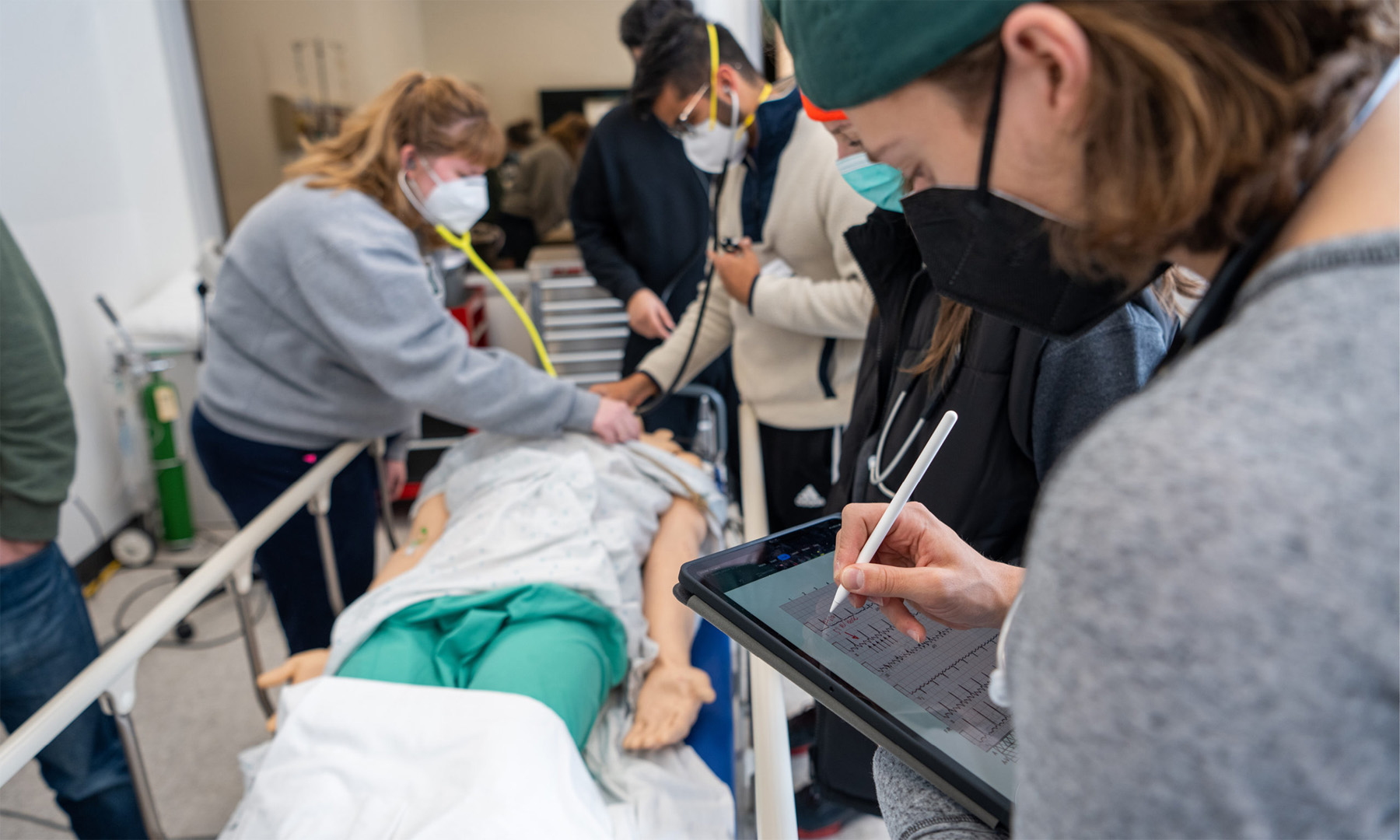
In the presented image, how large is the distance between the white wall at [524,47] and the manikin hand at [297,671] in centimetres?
275

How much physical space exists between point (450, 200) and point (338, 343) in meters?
0.37

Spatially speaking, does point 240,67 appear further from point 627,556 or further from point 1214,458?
point 1214,458

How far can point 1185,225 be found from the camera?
0.43m

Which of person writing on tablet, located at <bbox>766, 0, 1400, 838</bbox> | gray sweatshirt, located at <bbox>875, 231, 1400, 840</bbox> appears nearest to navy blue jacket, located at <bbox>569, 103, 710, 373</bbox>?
person writing on tablet, located at <bbox>766, 0, 1400, 838</bbox>

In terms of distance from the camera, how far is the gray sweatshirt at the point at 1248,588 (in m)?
0.31

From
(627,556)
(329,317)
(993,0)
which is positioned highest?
(993,0)

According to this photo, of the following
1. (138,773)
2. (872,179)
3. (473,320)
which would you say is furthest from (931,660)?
(473,320)

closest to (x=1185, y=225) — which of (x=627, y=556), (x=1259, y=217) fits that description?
(x=1259, y=217)

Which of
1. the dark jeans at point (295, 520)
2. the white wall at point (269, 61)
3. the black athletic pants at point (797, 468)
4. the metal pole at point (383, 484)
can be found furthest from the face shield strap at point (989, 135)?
the white wall at point (269, 61)

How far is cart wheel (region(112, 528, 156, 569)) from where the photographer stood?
2.91m

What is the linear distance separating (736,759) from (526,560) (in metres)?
0.49

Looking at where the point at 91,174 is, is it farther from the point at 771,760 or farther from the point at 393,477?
the point at 771,760

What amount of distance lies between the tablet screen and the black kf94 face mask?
0.91 ft

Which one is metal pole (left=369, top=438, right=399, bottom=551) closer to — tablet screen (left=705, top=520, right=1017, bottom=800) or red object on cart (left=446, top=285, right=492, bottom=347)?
red object on cart (left=446, top=285, right=492, bottom=347)
